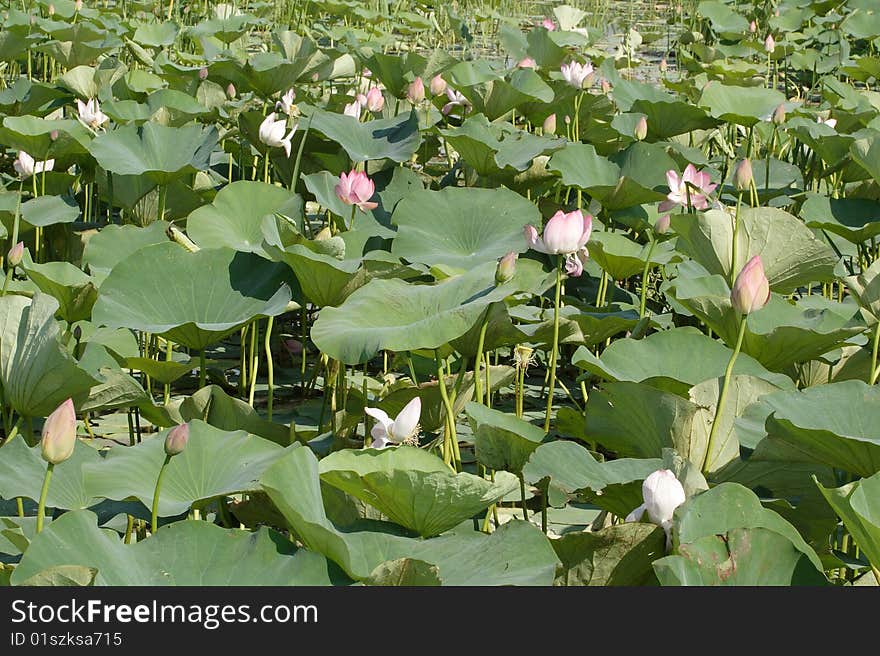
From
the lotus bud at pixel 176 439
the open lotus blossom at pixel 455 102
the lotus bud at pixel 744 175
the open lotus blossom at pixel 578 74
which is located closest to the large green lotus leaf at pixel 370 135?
the open lotus blossom at pixel 455 102

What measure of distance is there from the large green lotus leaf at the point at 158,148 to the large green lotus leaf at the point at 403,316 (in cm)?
119

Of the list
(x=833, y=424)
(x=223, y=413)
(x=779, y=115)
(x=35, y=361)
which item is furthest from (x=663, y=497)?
(x=779, y=115)

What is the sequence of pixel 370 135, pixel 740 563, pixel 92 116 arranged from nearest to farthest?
pixel 740 563
pixel 370 135
pixel 92 116

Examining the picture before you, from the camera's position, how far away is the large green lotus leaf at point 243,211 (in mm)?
2592

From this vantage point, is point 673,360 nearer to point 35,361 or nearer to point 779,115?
point 35,361

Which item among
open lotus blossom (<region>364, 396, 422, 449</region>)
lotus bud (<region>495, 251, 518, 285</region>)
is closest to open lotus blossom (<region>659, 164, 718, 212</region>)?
lotus bud (<region>495, 251, 518, 285</region>)

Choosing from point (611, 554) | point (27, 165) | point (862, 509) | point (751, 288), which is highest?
point (751, 288)

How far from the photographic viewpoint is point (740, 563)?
1.24 metres

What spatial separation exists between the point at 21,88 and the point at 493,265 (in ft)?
8.05

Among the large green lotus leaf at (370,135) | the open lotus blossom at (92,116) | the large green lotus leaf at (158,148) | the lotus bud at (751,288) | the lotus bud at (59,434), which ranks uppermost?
the lotus bud at (751,288)

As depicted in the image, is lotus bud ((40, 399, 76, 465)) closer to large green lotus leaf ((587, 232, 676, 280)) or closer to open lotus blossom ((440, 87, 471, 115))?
large green lotus leaf ((587, 232, 676, 280))

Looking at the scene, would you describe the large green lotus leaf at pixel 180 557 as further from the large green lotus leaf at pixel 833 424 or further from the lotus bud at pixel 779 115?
the lotus bud at pixel 779 115

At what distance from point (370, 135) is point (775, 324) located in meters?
1.42

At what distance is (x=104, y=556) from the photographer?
1276mm
